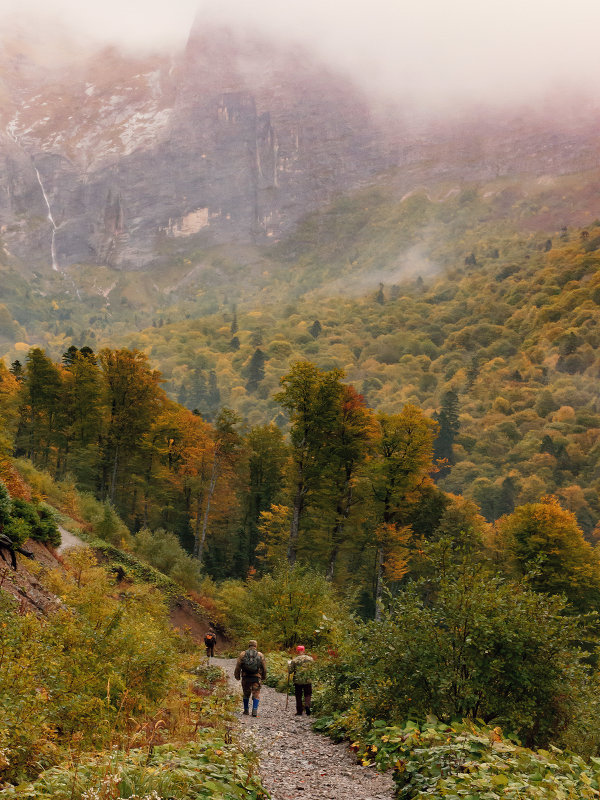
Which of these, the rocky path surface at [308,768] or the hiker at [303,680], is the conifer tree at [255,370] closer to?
the hiker at [303,680]

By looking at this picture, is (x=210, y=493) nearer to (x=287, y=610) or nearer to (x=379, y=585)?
(x=287, y=610)

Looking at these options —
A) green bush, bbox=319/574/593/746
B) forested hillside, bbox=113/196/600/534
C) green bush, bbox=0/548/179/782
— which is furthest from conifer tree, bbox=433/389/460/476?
green bush, bbox=0/548/179/782

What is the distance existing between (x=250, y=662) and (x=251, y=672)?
29 cm

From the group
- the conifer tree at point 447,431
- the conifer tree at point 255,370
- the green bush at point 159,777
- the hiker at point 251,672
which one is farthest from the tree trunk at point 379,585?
the conifer tree at point 255,370

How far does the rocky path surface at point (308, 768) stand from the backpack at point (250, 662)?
989 mm

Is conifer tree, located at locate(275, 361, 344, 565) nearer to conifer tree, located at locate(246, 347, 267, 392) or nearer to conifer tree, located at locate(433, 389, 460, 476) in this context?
conifer tree, located at locate(433, 389, 460, 476)

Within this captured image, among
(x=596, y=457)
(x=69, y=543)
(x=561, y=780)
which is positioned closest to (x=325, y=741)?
(x=561, y=780)

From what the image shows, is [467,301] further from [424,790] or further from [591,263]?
[424,790]

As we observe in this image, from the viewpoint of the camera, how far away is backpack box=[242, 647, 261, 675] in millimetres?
13711

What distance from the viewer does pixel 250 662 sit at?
13703 mm

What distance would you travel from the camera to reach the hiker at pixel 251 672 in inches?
540

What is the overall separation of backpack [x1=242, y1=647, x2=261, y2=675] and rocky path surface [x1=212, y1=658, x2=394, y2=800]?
3.25 feet

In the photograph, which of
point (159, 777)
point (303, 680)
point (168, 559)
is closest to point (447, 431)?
point (168, 559)

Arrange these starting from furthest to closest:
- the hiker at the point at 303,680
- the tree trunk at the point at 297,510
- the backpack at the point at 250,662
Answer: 1. the tree trunk at the point at 297,510
2. the hiker at the point at 303,680
3. the backpack at the point at 250,662
